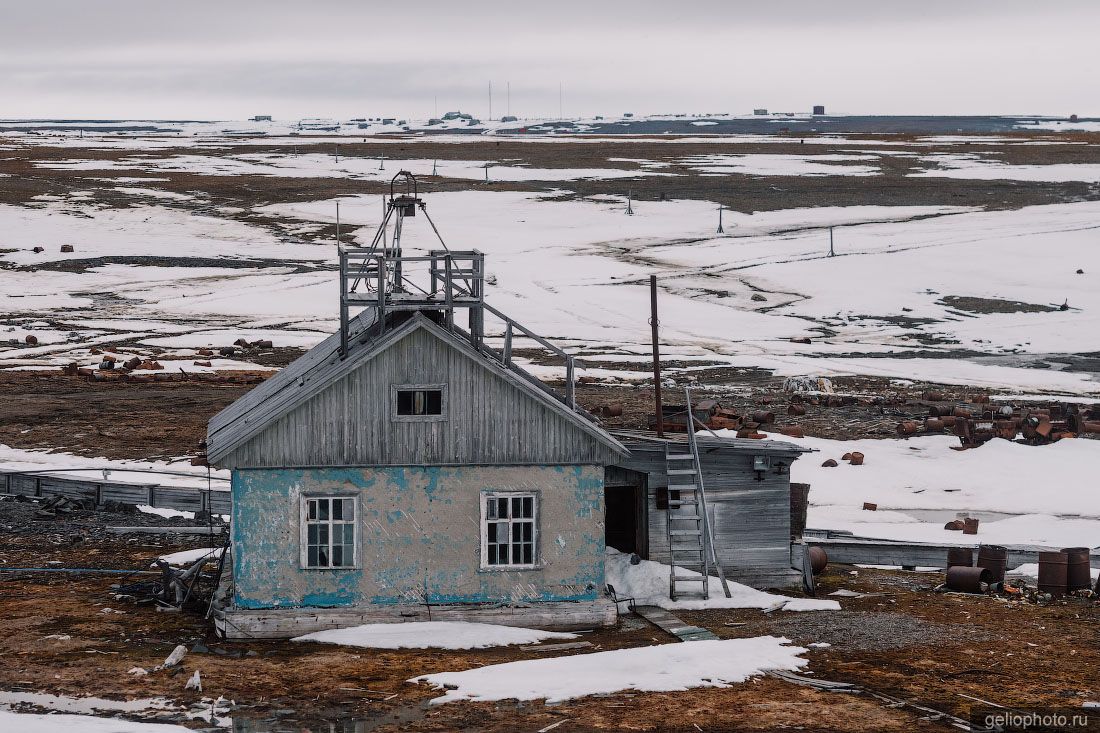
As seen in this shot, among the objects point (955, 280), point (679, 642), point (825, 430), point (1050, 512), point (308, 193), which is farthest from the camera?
point (308, 193)

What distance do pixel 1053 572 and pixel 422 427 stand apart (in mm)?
10758

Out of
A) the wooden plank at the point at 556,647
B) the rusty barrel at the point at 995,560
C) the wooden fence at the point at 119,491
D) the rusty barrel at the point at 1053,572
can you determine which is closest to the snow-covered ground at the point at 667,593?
the wooden plank at the point at 556,647

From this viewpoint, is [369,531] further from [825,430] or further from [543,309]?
[543,309]

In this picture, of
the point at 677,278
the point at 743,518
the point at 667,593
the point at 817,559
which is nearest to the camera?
the point at 667,593

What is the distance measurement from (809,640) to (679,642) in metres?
1.81

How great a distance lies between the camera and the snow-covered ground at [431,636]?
60.3ft

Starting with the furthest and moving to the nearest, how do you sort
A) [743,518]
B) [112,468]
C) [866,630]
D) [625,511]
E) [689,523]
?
[112,468] → [625,511] → [743,518] → [689,523] → [866,630]

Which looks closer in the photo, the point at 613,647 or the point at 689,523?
the point at 613,647

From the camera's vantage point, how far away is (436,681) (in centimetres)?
1650

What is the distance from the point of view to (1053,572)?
22.4 m

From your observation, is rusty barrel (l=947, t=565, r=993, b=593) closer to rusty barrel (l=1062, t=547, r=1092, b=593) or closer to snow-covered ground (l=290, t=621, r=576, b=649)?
rusty barrel (l=1062, t=547, r=1092, b=593)

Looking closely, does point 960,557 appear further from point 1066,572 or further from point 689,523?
point 689,523

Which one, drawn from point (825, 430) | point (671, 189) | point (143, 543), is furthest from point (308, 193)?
point (143, 543)

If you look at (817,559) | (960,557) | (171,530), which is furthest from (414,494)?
(960,557)
